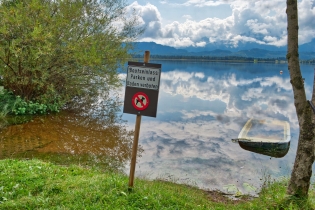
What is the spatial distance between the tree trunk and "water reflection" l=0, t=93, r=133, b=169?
222 inches

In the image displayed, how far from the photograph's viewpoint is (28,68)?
42.1 ft

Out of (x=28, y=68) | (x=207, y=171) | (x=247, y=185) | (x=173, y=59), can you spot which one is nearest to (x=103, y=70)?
(x=28, y=68)

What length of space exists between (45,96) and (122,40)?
19.5 feet

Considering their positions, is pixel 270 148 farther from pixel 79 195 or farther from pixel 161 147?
pixel 79 195

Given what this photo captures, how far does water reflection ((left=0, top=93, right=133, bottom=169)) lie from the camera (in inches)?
352

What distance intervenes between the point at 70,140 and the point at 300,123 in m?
8.98

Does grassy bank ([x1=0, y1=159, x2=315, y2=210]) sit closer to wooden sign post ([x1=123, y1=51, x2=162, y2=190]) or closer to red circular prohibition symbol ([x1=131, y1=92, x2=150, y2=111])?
wooden sign post ([x1=123, y1=51, x2=162, y2=190])

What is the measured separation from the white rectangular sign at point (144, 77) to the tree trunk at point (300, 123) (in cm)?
240

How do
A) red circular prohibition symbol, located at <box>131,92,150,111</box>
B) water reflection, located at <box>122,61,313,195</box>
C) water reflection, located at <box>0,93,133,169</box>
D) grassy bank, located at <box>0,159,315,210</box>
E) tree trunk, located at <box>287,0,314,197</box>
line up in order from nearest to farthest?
grassy bank, located at <box>0,159,315,210</box> < tree trunk, located at <box>287,0,314,197</box> < red circular prohibition symbol, located at <box>131,92,150,111</box> < water reflection, located at <box>122,61,313,195</box> < water reflection, located at <box>0,93,133,169</box>

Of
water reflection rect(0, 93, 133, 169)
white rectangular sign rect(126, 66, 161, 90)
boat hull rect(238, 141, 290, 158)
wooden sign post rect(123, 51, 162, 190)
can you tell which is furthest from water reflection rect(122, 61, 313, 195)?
white rectangular sign rect(126, 66, 161, 90)

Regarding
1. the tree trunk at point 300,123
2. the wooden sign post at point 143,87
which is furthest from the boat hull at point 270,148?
the wooden sign post at point 143,87

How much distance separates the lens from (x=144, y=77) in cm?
454

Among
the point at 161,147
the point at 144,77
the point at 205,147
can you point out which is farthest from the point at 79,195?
the point at 205,147

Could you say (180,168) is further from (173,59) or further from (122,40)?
(173,59)
